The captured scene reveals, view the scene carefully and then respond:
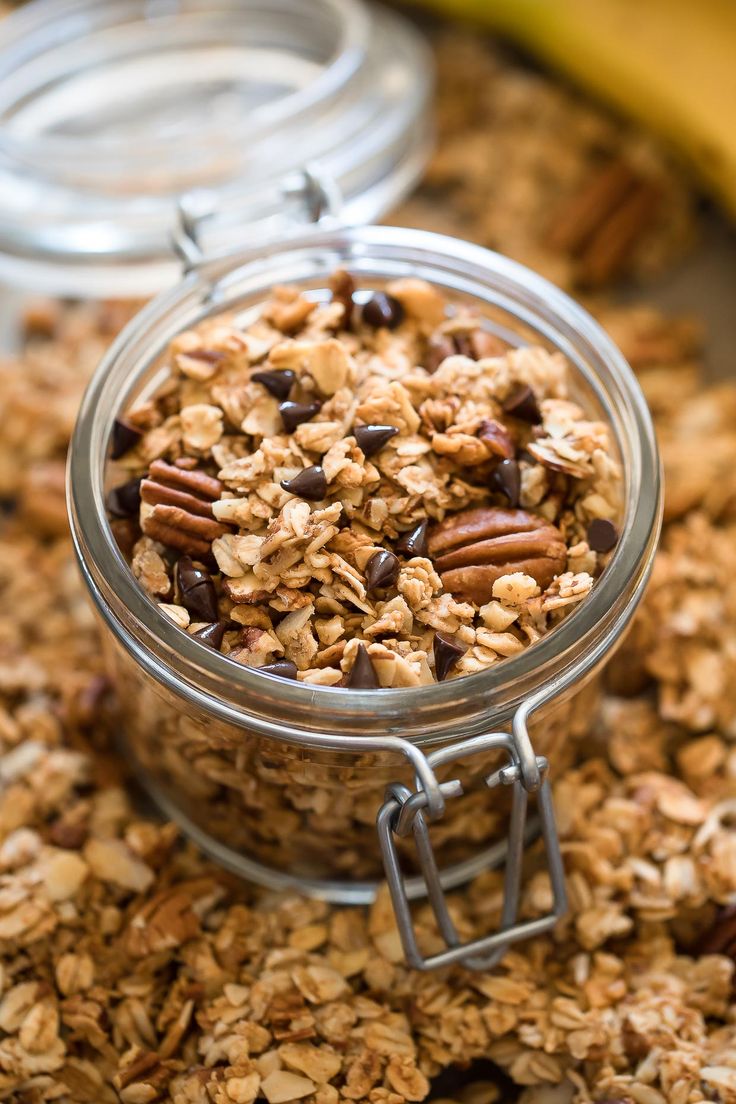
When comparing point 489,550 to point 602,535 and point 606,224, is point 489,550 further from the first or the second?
point 606,224

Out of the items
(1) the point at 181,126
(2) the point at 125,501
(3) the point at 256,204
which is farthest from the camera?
(1) the point at 181,126

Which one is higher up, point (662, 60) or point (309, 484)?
point (662, 60)

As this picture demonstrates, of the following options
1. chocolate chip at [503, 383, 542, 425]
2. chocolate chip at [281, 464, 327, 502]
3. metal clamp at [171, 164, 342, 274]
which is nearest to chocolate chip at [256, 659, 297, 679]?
chocolate chip at [281, 464, 327, 502]

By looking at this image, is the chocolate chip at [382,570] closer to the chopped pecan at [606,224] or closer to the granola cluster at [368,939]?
the granola cluster at [368,939]

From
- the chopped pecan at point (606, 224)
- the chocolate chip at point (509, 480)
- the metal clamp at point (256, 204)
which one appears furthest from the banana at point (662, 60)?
the chocolate chip at point (509, 480)

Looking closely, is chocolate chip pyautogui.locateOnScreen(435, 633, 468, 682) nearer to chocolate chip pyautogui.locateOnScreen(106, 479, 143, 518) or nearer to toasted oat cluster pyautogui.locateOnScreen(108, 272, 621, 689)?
toasted oat cluster pyautogui.locateOnScreen(108, 272, 621, 689)

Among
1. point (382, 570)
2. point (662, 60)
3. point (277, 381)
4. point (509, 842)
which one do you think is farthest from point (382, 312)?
point (662, 60)

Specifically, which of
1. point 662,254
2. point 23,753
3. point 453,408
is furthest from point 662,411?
point 23,753
